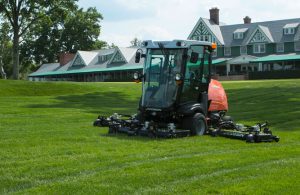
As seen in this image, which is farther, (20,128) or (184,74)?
(20,128)

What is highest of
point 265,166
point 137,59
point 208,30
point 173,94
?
point 208,30

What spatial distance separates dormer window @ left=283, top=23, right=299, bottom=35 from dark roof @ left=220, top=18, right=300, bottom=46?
569 millimetres

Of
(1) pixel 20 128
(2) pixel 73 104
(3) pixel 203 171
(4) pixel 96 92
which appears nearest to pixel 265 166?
(3) pixel 203 171

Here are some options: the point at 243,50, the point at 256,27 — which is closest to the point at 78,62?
the point at 243,50

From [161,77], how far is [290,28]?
2361 inches

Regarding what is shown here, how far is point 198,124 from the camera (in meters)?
13.2

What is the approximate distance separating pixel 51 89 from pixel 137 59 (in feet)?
68.9

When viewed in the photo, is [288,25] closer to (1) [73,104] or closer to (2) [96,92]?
(2) [96,92]

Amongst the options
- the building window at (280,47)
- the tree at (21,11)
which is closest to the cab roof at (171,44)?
the tree at (21,11)

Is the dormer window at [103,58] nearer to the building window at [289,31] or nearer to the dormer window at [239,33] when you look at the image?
the dormer window at [239,33]

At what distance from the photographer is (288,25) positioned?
7000cm

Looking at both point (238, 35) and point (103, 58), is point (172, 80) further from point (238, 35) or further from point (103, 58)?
point (103, 58)

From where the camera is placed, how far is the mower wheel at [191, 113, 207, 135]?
42.9ft

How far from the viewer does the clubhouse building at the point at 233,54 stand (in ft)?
219
